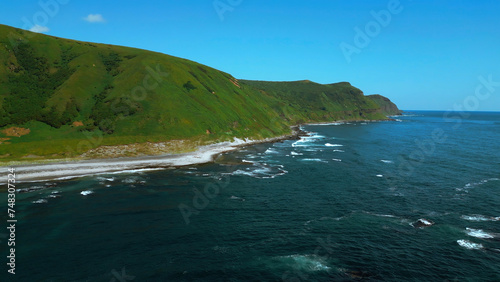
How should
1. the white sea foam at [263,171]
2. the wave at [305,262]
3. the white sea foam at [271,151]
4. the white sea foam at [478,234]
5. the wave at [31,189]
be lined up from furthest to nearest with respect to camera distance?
the white sea foam at [271,151]
the white sea foam at [263,171]
the wave at [31,189]
the white sea foam at [478,234]
the wave at [305,262]

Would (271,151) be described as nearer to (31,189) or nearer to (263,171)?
(263,171)

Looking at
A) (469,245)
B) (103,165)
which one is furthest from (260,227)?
(103,165)

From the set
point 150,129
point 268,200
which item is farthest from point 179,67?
point 268,200

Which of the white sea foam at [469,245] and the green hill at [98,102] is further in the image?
the green hill at [98,102]

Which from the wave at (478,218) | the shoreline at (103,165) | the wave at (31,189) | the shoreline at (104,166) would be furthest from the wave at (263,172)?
the wave at (31,189)

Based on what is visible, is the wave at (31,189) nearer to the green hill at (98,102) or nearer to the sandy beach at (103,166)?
the sandy beach at (103,166)

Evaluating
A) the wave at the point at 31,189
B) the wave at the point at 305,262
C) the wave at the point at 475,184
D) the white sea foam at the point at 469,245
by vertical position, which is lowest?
the wave at the point at 305,262

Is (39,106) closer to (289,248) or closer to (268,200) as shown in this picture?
(268,200)
